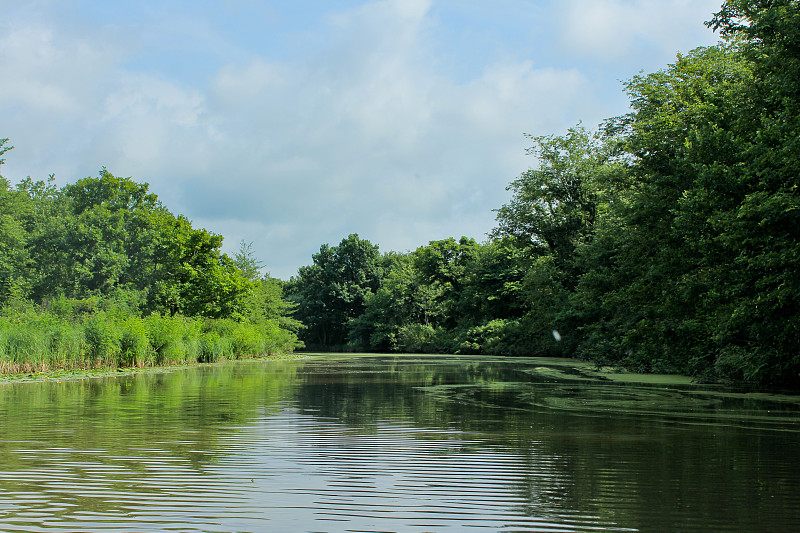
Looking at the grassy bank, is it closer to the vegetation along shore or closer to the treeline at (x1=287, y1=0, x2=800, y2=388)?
the vegetation along shore

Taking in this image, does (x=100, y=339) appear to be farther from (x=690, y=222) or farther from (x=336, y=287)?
(x=336, y=287)

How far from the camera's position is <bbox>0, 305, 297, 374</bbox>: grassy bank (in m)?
20.8

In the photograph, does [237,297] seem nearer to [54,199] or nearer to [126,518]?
[126,518]

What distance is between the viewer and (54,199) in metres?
82.9

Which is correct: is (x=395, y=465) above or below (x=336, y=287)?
below

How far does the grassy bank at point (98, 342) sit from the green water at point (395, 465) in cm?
778

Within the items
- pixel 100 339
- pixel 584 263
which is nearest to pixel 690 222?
pixel 584 263

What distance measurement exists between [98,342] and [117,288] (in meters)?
44.5

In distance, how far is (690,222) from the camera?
18422 millimetres

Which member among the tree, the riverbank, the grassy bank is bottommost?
the riverbank

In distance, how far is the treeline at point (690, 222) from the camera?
15133 mm

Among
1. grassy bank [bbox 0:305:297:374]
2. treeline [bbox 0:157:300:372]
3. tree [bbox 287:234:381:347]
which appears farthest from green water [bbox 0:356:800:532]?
tree [bbox 287:234:381:347]

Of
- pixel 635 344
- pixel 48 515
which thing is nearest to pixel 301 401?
pixel 48 515

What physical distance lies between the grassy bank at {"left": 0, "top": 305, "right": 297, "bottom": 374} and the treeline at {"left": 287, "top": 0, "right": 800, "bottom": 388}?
1854cm
